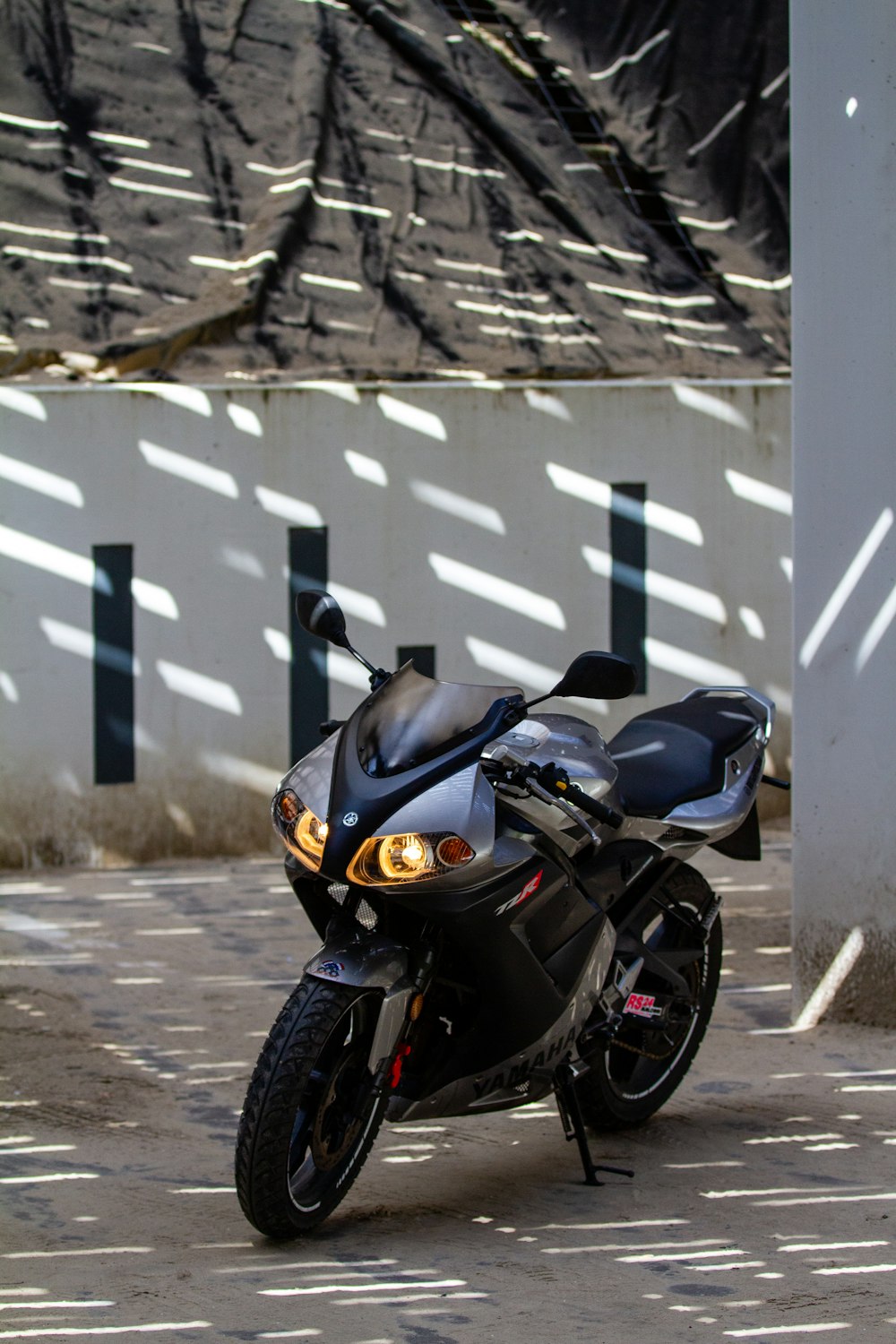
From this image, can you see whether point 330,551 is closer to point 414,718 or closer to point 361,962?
point 414,718

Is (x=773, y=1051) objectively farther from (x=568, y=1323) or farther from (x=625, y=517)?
(x=625, y=517)

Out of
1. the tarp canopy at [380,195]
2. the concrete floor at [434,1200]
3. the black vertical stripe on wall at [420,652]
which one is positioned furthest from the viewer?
the tarp canopy at [380,195]

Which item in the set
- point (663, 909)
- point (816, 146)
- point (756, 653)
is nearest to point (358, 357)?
point (756, 653)

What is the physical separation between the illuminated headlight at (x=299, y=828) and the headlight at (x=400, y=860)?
0.09 m

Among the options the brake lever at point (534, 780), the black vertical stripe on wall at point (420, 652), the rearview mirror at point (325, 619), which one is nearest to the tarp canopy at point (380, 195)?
the black vertical stripe on wall at point (420, 652)

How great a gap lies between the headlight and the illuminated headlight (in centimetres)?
9

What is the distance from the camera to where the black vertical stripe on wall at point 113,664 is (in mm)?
6738

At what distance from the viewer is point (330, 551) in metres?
7.02

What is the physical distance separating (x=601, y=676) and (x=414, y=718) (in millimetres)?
393

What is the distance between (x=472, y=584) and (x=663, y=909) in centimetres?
329

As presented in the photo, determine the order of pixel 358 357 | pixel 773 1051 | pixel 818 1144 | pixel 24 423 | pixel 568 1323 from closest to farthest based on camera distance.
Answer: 1. pixel 568 1323
2. pixel 818 1144
3. pixel 773 1051
4. pixel 24 423
5. pixel 358 357

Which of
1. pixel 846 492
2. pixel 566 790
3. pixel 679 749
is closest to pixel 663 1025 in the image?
pixel 679 749

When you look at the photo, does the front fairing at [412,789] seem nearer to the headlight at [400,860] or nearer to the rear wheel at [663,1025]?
the headlight at [400,860]

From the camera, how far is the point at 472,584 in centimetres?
715
